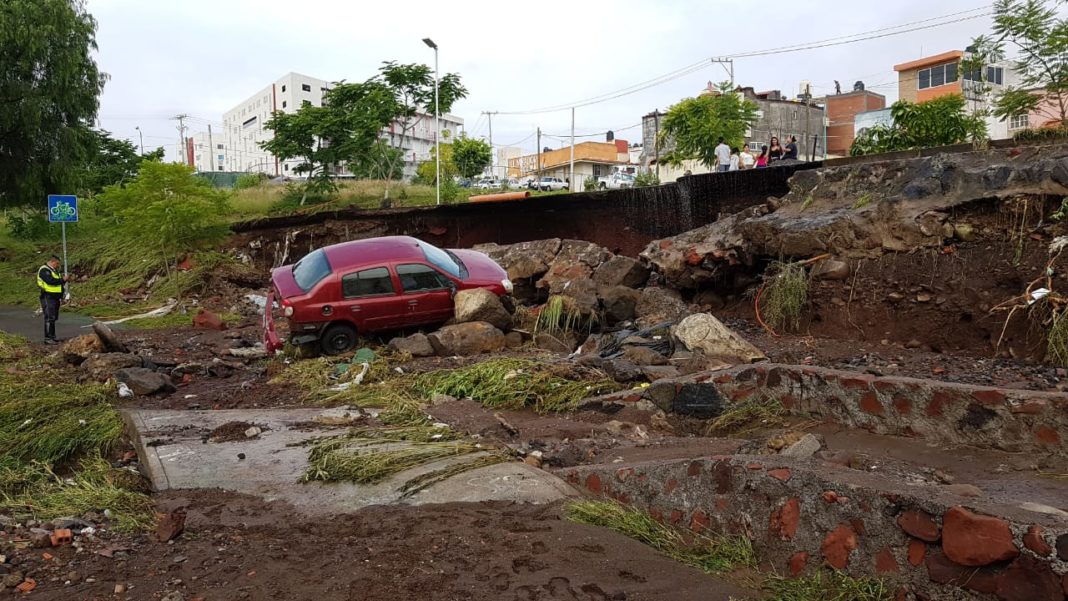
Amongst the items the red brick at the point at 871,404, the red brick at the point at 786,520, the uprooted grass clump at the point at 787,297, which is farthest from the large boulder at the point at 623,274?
the red brick at the point at 786,520

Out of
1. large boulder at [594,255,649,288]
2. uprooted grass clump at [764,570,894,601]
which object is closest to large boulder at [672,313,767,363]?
large boulder at [594,255,649,288]

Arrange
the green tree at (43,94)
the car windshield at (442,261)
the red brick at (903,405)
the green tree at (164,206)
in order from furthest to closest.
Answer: the green tree at (43,94) < the green tree at (164,206) < the car windshield at (442,261) < the red brick at (903,405)

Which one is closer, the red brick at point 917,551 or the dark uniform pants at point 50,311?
the red brick at point 917,551

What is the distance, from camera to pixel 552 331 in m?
11.9

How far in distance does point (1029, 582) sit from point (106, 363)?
35.1ft

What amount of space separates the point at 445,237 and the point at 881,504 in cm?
1964

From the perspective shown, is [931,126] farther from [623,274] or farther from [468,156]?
[468,156]

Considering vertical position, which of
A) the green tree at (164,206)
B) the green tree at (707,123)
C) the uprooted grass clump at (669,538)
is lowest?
the uprooted grass clump at (669,538)

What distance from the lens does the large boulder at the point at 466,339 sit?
1112cm

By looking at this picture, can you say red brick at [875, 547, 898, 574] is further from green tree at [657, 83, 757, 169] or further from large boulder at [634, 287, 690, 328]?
green tree at [657, 83, 757, 169]

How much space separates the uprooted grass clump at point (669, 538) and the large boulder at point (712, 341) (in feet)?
15.4

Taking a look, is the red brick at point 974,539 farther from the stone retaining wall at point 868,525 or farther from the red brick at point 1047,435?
the red brick at point 1047,435

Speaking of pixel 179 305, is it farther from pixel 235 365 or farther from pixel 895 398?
pixel 895 398

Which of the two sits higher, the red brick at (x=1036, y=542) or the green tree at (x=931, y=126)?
the green tree at (x=931, y=126)
